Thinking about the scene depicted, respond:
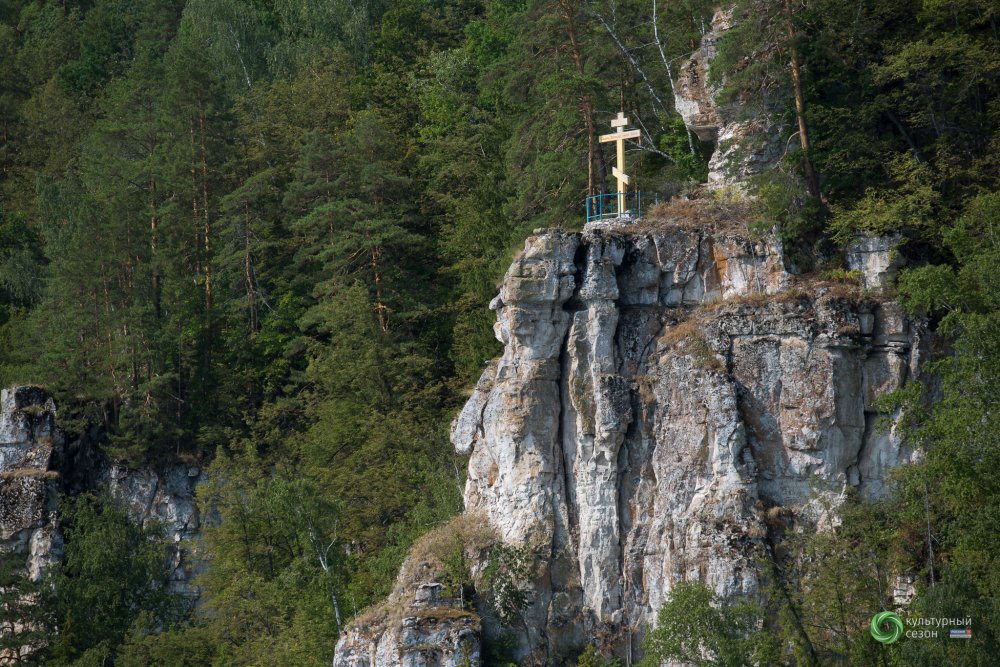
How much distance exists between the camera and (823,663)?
21.8m

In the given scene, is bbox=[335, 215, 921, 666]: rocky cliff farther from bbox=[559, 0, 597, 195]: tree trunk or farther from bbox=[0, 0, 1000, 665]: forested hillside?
bbox=[559, 0, 597, 195]: tree trunk

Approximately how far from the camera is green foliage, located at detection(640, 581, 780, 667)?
21.3 metres

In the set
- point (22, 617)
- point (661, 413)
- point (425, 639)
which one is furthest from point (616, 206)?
point (22, 617)

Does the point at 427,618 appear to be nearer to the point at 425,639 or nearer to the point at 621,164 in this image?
the point at 425,639

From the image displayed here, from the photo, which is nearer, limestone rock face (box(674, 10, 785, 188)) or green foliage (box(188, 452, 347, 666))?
limestone rock face (box(674, 10, 785, 188))

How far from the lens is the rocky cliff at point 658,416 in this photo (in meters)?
23.2

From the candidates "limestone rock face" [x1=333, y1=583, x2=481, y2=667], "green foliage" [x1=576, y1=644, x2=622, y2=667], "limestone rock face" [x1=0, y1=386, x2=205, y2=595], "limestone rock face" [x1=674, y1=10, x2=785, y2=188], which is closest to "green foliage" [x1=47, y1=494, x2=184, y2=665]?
"limestone rock face" [x1=0, y1=386, x2=205, y2=595]

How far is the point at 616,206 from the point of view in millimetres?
30141

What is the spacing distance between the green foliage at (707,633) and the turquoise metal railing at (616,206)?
8.05m

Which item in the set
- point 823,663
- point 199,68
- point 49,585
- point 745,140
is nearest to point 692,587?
point 823,663

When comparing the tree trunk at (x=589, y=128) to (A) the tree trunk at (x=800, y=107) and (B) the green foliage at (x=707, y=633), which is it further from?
(B) the green foliage at (x=707, y=633)

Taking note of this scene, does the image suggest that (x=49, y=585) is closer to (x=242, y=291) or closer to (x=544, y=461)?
(x=242, y=291)

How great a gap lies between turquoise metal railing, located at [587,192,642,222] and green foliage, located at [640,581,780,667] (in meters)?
8.05

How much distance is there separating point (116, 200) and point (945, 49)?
24.4 metres
